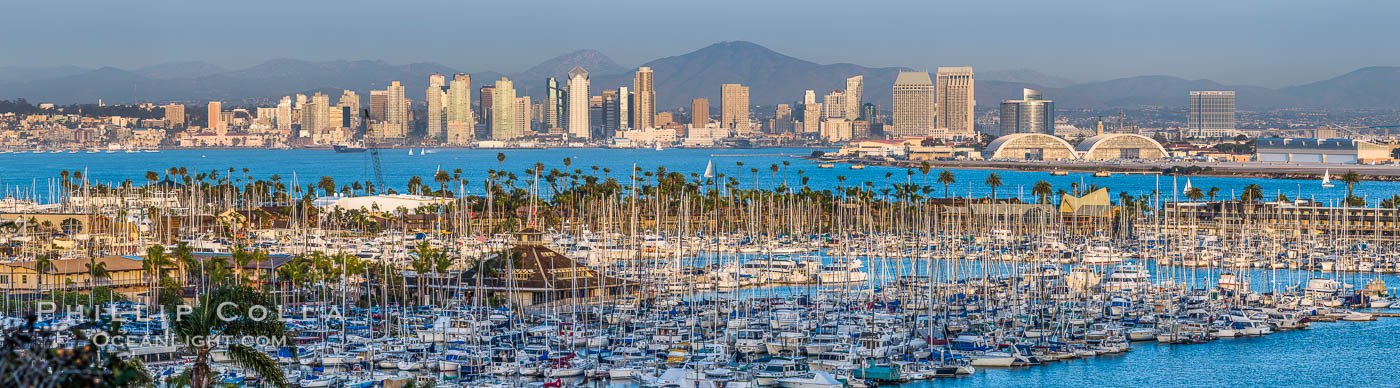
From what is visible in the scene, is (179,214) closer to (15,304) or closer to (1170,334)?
(15,304)

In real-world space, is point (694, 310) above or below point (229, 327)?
below

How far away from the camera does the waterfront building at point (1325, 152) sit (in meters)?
173

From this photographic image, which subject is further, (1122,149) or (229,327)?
(1122,149)

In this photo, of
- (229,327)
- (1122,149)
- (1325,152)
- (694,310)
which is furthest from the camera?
(1122,149)

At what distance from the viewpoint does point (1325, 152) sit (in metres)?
178

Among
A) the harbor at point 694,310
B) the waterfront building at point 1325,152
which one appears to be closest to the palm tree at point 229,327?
the harbor at point 694,310

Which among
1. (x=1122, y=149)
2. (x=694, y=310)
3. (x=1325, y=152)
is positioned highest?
(x=1122, y=149)

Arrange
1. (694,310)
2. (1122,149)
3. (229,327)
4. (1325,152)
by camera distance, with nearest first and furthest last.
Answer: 1. (229,327)
2. (694,310)
3. (1325,152)
4. (1122,149)

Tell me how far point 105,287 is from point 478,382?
589 inches

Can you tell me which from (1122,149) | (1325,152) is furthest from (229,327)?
(1122,149)

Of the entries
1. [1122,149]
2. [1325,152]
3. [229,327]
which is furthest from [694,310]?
[1122,149]

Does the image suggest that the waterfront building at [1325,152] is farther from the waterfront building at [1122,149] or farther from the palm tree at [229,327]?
the palm tree at [229,327]

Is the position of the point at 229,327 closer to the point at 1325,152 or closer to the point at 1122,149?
the point at 1325,152

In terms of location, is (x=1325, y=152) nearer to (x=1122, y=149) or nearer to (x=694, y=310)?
(x=1122, y=149)
